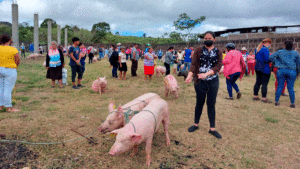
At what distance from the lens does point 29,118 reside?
4.68 metres

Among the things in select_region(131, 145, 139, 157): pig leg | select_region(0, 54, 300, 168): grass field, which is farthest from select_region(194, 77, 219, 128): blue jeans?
select_region(131, 145, 139, 157): pig leg

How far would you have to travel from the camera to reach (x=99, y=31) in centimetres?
5653

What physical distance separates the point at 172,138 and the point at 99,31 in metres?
57.2

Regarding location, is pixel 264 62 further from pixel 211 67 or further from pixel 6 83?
pixel 6 83

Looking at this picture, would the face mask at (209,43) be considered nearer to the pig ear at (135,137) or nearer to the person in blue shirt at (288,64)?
the pig ear at (135,137)

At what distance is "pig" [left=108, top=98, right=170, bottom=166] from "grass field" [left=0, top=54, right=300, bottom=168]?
0.45 metres

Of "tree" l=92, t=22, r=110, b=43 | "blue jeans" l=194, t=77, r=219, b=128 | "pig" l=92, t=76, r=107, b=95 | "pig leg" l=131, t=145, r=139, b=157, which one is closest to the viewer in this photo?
"pig leg" l=131, t=145, r=139, b=157

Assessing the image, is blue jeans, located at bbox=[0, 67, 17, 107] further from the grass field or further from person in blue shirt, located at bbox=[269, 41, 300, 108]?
person in blue shirt, located at bbox=[269, 41, 300, 108]

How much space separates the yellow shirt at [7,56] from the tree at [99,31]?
53.4 metres

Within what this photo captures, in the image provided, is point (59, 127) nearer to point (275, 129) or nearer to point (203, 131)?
point (203, 131)

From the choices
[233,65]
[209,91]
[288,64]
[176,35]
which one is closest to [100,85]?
[209,91]

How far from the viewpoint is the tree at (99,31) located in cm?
5575

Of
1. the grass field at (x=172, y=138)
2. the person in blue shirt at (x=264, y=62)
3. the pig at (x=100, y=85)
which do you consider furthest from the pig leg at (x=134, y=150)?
the person in blue shirt at (x=264, y=62)

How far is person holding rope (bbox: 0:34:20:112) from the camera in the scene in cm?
463
